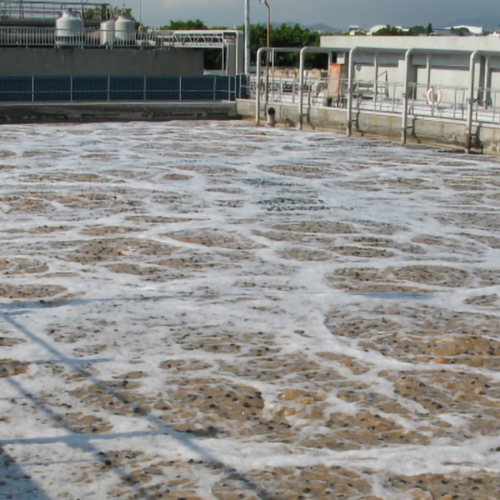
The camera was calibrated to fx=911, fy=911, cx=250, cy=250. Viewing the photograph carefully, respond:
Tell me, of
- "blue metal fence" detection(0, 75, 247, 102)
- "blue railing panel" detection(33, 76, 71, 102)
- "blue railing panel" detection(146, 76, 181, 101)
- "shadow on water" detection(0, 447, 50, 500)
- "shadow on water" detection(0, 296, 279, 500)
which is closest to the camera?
"shadow on water" detection(0, 447, 50, 500)

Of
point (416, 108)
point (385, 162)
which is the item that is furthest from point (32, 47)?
point (385, 162)

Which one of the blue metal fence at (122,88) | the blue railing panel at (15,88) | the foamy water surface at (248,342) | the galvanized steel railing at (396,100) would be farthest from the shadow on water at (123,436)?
the blue railing panel at (15,88)

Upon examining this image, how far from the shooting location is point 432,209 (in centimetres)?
1448

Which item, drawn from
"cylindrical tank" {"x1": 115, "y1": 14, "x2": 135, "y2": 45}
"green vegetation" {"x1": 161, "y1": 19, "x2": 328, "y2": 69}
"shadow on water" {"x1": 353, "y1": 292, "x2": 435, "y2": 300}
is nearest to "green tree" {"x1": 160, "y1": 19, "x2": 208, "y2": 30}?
"green vegetation" {"x1": 161, "y1": 19, "x2": 328, "y2": 69}

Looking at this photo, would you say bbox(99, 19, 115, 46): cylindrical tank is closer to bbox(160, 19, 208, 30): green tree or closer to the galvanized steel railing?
the galvanized steel railing

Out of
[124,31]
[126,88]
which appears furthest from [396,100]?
[124,31]

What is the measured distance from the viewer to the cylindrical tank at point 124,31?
143 feet

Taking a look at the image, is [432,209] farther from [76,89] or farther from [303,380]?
[76,89]

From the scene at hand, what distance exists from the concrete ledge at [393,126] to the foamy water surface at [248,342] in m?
5.02

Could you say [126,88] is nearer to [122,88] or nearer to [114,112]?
[122,88]

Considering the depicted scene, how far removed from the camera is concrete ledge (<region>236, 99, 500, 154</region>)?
20.8 meters

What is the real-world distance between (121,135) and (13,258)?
14.5 meters

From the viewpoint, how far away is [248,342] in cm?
812

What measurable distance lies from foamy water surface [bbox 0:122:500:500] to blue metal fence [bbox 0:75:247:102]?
1665 cm
